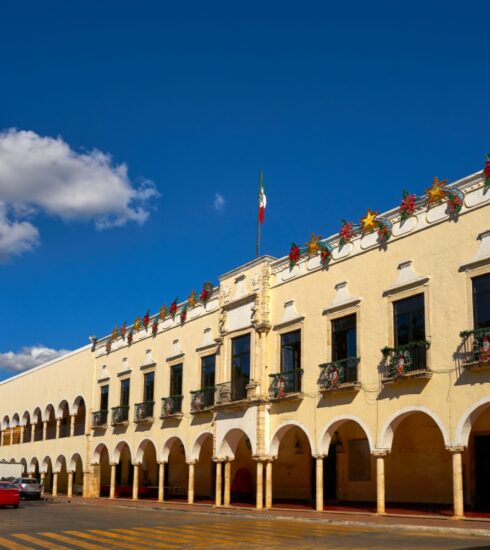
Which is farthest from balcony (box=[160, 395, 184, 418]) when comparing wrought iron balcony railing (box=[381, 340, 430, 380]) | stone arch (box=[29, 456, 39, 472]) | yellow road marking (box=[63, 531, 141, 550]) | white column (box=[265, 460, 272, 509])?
stone arch (box=[29, 456, 39, 472])

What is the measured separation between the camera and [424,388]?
2116cm

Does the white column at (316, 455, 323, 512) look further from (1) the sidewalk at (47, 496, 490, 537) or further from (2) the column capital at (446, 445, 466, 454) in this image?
(2) the column capital at (446, 445, 466, 454)

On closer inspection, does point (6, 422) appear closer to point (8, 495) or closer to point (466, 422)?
point (8, 495)

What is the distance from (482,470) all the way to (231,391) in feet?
33.9

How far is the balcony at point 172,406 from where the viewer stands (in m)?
33.2

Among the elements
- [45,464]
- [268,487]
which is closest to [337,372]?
[268,487]

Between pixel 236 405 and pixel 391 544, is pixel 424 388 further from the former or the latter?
pixel 236 405

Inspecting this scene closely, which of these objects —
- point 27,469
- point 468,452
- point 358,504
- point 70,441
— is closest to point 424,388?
point 468,452

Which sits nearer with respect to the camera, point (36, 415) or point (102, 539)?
point (102, 539)

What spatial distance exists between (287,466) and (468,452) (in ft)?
31.4

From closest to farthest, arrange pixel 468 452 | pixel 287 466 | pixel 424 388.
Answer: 1. pixel 424 388
2. pixel 468 452
3. pixel 287 466

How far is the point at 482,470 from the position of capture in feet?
74.7

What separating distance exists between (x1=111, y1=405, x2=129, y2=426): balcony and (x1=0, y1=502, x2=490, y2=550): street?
43.6ft

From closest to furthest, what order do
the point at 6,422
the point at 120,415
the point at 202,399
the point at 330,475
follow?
the point at 330,475
the point at 202,399
the point at 120,415
the point at 6,422
